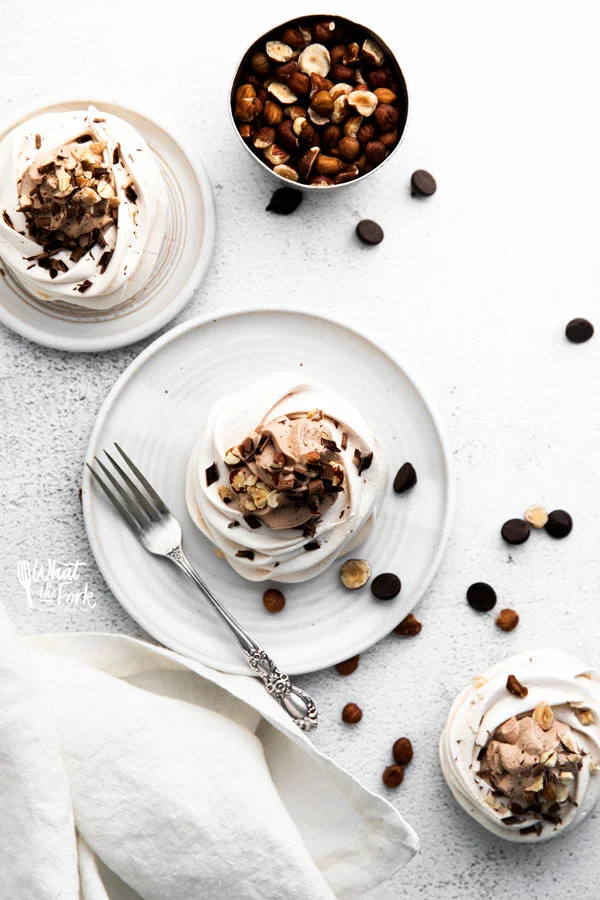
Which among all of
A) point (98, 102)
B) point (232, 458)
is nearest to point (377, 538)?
point (232, 458)

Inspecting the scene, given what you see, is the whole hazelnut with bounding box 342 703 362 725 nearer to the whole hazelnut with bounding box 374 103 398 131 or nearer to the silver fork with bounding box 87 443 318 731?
the silver fork with bounding box 87 443 318 731

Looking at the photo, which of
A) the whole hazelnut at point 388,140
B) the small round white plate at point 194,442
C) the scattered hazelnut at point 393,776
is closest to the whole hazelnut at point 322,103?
the whole hazelnut at point 388,140

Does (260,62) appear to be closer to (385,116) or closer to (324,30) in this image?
(324,30)

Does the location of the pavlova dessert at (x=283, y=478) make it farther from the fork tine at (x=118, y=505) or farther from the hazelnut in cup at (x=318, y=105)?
the hazelnut in cup at (x=318, y=105)

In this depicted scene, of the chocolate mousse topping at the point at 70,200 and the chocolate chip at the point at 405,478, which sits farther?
the chocolate chip at the point at 405,478

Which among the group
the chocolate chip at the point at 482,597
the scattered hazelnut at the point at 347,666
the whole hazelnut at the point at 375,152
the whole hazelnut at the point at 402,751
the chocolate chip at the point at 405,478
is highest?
the whole hazelnut at the point at 375,152

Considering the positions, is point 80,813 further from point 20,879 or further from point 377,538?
point 377,538

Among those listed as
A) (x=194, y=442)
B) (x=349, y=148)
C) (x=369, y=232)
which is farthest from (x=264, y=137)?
(x=194, y=442)
